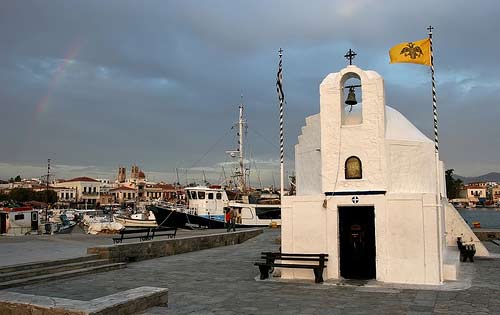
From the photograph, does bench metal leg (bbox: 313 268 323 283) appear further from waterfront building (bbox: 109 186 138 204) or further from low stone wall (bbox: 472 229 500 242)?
waterfront building (bbox: 109 186 138 204)

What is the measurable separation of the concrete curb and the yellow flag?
945cm

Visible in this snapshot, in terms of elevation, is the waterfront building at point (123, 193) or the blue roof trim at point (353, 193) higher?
the waterfront building at point (123, 193)

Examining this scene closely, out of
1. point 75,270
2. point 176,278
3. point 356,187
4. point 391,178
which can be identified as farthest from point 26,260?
point 391,178

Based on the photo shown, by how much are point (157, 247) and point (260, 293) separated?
26.9ft

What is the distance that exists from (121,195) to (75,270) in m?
153

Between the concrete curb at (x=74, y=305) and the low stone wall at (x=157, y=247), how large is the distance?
732 cm

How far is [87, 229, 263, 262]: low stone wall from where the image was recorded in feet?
49.4

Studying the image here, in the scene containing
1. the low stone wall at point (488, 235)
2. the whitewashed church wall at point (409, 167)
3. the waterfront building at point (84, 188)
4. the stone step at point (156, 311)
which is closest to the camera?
the stone step at point (156, 311)

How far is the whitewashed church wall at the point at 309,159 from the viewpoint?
45.6 feet

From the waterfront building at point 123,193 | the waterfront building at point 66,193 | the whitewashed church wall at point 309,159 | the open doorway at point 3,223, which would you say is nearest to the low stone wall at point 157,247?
the whitewashed church wall at point 309,159

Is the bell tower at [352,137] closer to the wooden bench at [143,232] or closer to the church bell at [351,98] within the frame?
the church bell at [351,98]

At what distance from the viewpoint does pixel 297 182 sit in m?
14.7

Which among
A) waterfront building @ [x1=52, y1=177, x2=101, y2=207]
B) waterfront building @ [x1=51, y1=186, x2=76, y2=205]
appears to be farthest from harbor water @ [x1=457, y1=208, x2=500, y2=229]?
waterfront building @ [x1=51, y1=186, x2=76, y2=205]

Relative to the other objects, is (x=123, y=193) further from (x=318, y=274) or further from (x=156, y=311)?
(x=156, y=311)
